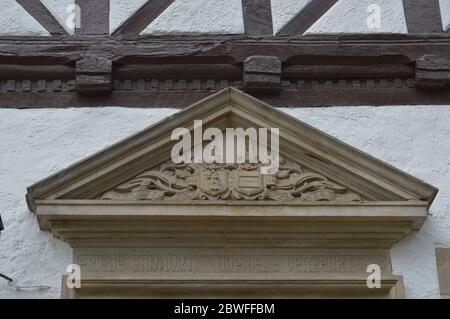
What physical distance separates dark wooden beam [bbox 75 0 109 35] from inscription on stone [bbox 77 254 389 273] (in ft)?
4.66

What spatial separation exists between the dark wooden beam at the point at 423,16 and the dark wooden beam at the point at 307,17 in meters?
0.43

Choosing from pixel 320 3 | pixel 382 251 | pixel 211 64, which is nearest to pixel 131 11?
pixel 211 64

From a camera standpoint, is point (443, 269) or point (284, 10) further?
point (284, 10)

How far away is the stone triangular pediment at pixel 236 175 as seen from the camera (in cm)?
634

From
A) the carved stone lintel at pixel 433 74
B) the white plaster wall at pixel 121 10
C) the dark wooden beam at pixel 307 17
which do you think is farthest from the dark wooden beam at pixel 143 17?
the carved stone lintel at pixel 433 74

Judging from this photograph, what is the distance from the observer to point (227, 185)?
6391 mm

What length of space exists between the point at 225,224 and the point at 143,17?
1.47 metres

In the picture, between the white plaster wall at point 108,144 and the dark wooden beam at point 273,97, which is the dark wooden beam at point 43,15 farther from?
the white plaster wall at point 108,144

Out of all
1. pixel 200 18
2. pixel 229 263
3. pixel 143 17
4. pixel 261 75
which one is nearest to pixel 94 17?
pixel 143 17

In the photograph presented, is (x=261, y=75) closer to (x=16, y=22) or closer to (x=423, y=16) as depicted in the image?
(x=423, y=16)

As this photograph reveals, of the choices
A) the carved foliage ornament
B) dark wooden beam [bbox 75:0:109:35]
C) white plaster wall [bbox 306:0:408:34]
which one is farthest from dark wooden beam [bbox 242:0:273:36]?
the carved foliage ornament

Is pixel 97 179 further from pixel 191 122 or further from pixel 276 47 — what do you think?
pixel 276 47

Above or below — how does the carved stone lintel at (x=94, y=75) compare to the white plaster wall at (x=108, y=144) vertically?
above

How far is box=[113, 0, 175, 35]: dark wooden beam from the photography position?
7.08 meters
